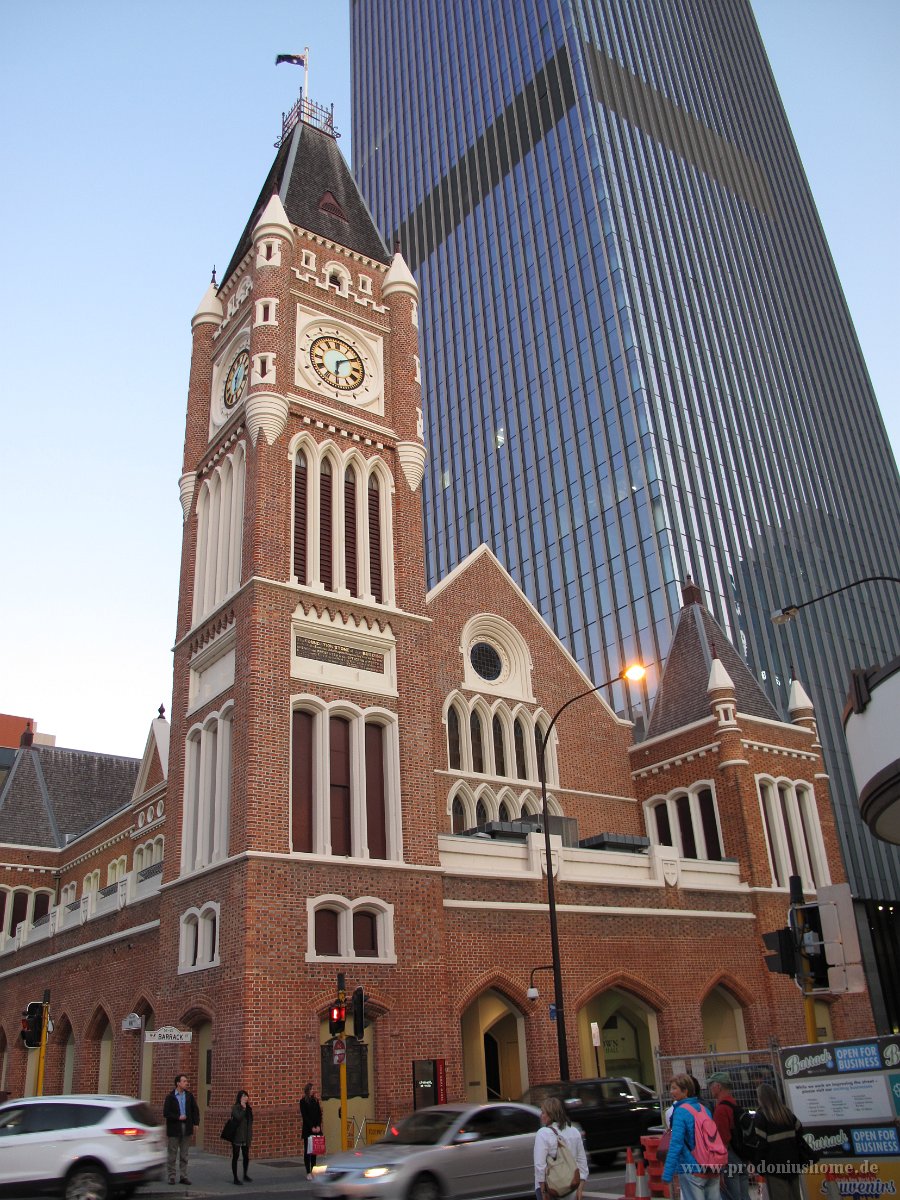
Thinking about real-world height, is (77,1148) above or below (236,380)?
below

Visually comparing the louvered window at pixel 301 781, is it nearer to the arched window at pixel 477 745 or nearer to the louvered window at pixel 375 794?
the louvered window at pixel 375 794

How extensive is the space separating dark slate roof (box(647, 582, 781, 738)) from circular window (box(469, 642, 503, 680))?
6.53 meters

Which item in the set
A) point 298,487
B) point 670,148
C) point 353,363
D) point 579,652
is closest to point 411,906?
point 298,487

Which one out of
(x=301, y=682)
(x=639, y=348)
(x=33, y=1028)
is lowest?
(x=33, y=1028)

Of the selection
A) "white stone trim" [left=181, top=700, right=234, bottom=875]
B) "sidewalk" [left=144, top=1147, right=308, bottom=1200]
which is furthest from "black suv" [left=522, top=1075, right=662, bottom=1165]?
"white stone trim" [left=181, top=700, right=234, bottom=875]

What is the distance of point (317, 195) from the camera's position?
116 ft

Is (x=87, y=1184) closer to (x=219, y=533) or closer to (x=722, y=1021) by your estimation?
(x=219, y=533)

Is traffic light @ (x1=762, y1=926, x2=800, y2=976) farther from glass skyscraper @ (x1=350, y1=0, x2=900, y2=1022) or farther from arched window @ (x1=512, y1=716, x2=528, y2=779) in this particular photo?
glass skyscraper @ (x1=350, y1=0, x2=900, y2=1022)

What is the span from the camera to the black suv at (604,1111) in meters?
19.2

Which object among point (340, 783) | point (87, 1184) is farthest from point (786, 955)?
point (340, 783)

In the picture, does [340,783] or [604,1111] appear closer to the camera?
[604,1111]

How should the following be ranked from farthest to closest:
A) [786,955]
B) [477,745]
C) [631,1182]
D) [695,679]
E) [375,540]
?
[695,679] < [477,745] < [375,540] < [631,1182] < [786,955]

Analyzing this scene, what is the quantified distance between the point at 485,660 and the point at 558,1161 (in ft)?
81.9

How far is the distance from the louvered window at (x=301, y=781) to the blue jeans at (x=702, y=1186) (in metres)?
16.2
